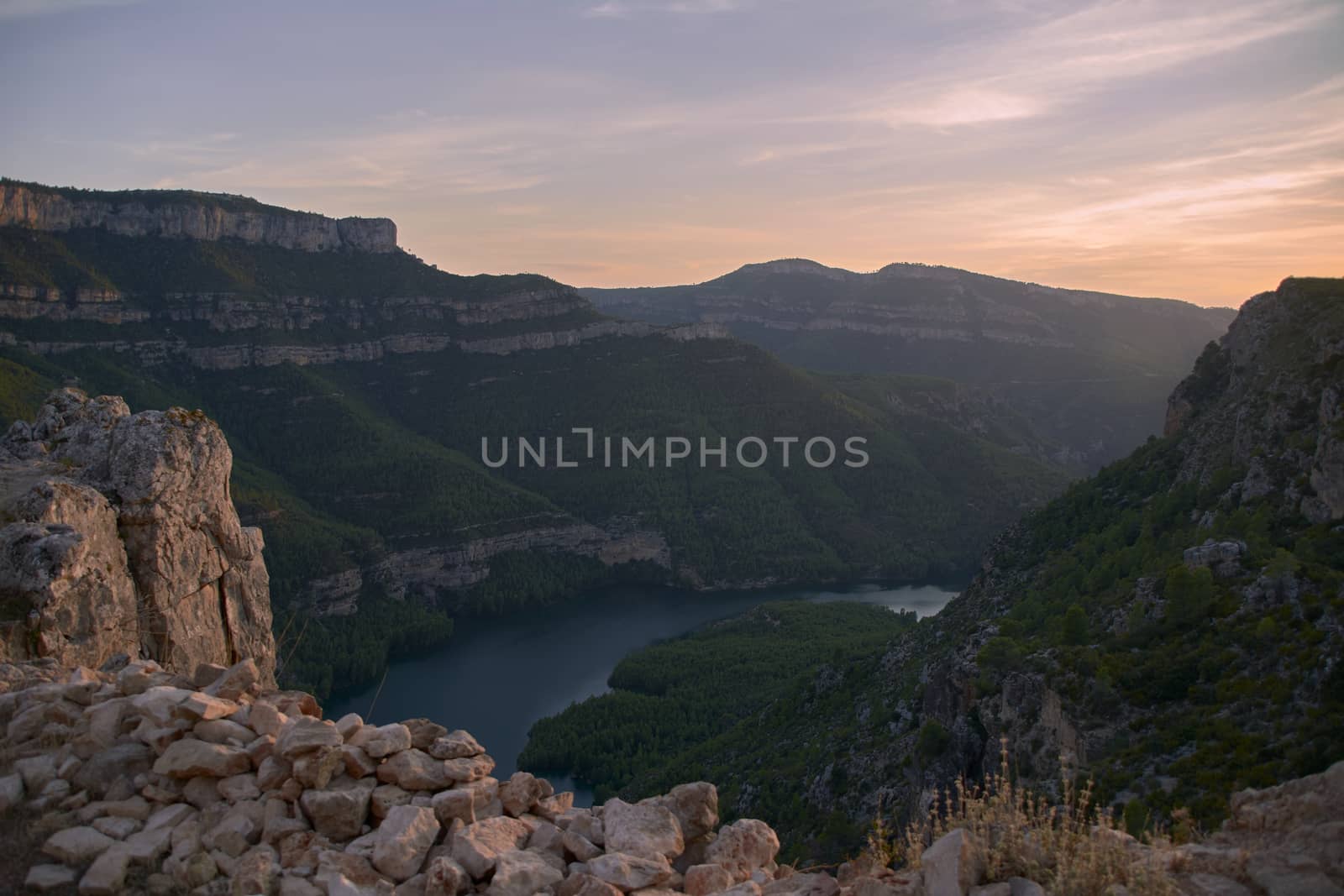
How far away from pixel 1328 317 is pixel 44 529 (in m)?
25.9

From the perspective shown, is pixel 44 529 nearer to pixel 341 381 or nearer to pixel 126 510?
pixel 126 510

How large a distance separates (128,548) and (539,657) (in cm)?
5778

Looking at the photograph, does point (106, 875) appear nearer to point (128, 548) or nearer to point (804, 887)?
point (804, 887)

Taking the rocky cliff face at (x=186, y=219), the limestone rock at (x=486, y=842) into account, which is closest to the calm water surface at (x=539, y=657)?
the limestone rock at (x=486, y=842)

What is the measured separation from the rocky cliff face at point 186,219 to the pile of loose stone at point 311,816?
103 metres

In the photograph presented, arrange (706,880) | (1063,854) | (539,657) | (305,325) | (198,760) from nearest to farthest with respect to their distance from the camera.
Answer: (1063,854) → (706,880) → (198,760) → (539,657) → (305,325)

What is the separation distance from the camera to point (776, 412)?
364 ft

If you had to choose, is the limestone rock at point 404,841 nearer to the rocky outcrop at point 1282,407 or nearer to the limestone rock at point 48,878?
the limestone rock at point 48,878

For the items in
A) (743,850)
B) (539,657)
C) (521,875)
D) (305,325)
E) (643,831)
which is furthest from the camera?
(305,325)

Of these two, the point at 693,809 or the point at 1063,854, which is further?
the point at 693,809

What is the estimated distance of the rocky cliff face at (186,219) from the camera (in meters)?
89.4

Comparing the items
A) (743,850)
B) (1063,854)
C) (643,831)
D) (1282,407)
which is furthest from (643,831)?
(1282,407)

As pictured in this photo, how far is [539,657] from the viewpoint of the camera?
222 ft

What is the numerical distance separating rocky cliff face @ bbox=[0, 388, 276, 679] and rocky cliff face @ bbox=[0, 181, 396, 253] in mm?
94334
